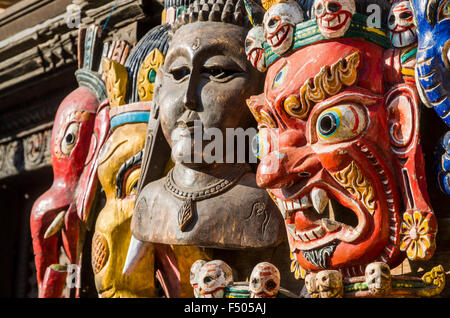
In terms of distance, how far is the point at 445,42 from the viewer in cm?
218

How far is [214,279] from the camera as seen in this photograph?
240cm

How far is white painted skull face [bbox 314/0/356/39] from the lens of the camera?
235cm

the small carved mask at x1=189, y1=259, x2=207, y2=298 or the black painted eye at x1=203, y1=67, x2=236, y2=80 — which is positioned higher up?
the black painted eye at x1=203, y1=67, x2=236, y2=80

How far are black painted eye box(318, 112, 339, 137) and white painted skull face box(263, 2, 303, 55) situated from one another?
27 cm

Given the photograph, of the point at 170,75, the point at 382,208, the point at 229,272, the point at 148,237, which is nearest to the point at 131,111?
the point at 170,75

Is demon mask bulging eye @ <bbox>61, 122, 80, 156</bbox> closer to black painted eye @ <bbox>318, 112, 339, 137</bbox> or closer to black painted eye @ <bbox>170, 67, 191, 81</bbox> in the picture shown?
black painted eye @ <bbox>170, 67, 191, 81</bbox>

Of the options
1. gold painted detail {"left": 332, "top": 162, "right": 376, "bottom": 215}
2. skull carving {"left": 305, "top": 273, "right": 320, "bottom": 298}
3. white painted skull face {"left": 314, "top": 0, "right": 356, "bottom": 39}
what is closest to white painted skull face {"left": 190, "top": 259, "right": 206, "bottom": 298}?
skull carving {"left": 305, "top": 273, "right": 320, "bottom": 298}

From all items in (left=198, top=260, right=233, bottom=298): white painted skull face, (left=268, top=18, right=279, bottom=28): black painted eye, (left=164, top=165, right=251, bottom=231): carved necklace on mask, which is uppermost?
(left=268, top=18, right=279, bottom=28): black painted eye

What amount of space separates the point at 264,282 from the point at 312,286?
5.6 inches

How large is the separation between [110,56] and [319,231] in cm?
158

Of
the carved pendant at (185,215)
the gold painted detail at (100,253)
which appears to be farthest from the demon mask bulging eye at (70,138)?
the carved pendant at (185,215)

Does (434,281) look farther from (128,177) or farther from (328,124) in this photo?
(128,177)

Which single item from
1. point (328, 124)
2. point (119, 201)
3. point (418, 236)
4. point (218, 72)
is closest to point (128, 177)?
point (119, 201)

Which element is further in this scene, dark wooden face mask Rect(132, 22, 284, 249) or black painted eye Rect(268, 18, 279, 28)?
dark wooden face mask Rect(132, 22, 284, 249)
